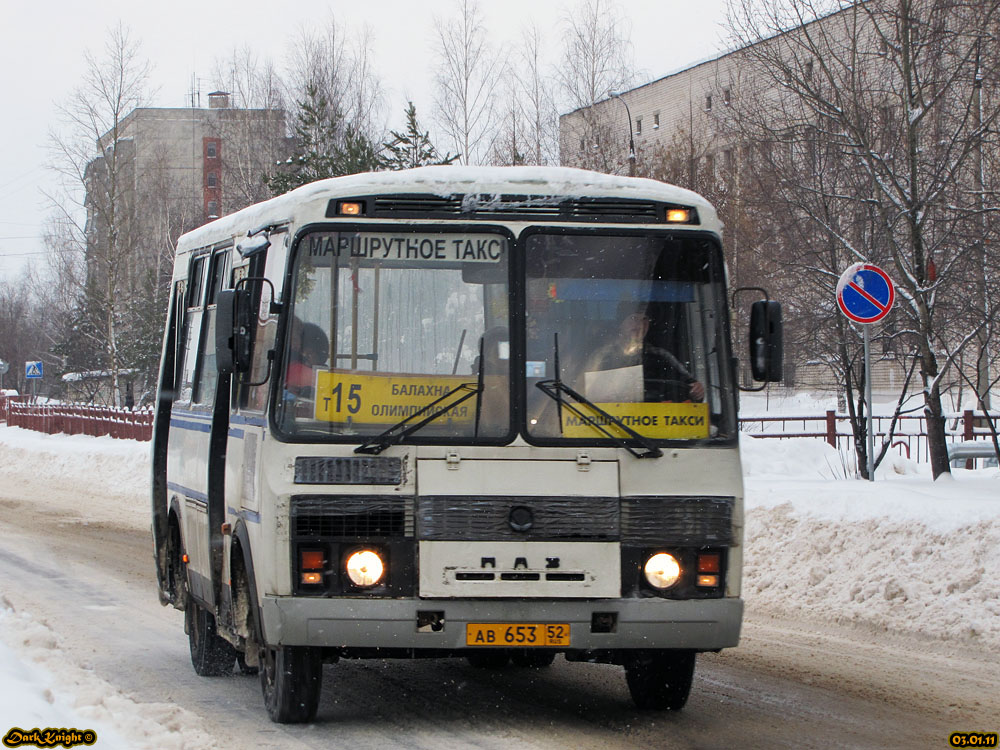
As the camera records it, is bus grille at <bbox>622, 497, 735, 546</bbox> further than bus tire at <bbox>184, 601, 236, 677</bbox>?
No

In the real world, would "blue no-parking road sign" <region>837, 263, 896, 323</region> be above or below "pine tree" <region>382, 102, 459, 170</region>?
below

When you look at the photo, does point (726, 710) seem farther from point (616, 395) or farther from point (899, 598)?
point (899, 598)

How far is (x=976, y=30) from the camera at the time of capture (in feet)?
46.4

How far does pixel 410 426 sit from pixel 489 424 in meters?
0.37

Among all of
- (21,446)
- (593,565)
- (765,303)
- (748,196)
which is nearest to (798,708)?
(593,565)

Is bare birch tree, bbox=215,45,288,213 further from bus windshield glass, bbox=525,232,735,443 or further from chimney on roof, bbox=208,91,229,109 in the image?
bus windshield glass, bbox=525,232,735,443

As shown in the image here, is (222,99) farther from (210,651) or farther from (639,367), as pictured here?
(639,367)

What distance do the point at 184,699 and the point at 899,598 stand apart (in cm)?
542

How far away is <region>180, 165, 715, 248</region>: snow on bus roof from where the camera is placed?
6965 millimetres

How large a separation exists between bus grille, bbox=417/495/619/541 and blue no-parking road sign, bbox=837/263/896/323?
787cm

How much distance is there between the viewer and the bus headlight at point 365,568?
21.7ft

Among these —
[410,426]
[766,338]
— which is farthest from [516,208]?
[766,338]

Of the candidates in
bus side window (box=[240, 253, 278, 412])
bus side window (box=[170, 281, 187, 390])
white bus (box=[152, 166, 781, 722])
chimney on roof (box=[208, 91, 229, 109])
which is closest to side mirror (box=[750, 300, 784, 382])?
white bus (box=[152, 166, 781, 722])

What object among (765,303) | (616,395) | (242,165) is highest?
(242,165)
